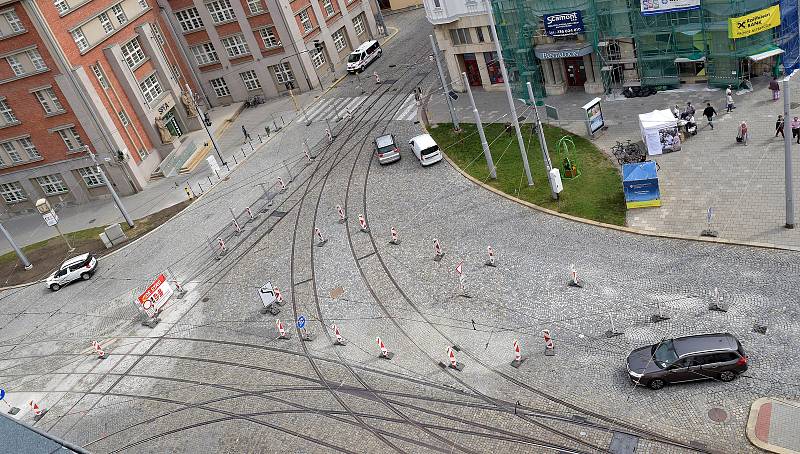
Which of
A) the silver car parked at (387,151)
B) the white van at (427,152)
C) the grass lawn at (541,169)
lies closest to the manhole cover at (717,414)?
the grass lawn at (541,169)

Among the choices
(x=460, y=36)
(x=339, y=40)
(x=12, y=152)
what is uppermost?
(x=12, y=152)

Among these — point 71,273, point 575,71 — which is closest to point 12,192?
point 71,273

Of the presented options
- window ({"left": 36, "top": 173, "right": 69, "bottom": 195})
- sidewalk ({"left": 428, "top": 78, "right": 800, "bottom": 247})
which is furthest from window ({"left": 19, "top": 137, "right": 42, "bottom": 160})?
sidewalk ({"left": 428, "top": 78, "right": 800, "bottom": 247})

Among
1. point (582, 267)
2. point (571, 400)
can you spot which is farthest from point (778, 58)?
point (571, 400)

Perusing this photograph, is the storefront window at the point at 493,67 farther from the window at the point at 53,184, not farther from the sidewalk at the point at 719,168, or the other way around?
the window at the point at 53,184

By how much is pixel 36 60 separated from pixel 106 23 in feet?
24.8

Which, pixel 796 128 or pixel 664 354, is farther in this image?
pixel 796 128

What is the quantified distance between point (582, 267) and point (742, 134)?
13.4m

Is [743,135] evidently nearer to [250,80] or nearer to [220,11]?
[250,80]

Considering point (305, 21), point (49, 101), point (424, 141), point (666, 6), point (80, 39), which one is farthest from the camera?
point (305, 21)

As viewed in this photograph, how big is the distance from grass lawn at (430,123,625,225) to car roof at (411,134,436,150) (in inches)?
62.2

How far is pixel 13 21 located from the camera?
48.9m

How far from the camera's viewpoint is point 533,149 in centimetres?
4259

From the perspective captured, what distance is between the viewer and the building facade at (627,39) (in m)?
40.4
